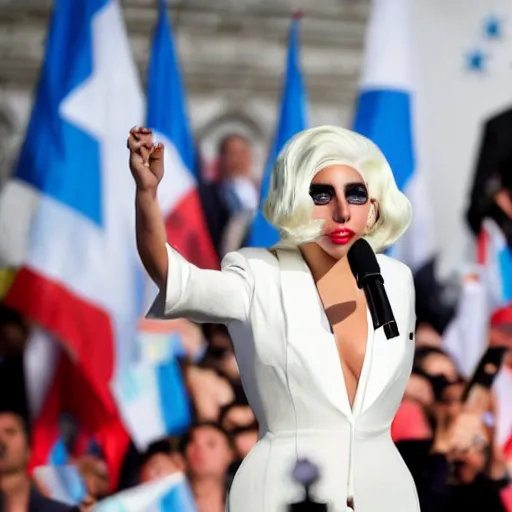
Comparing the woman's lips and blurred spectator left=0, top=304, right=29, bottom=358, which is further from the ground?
blurred spectator left=0, top=304, right=29, bottom=358

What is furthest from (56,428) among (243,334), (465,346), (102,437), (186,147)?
(243,334)

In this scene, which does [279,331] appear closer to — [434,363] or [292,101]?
[434,363]

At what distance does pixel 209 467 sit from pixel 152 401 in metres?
0.45

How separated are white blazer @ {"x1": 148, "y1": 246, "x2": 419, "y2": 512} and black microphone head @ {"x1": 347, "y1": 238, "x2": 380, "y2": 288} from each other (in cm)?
14

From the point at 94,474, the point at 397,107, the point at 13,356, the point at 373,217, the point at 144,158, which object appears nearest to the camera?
the point at 144,158

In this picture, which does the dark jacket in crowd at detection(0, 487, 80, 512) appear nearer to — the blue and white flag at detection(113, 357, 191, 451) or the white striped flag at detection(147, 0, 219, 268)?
the blue and white flag at detection(113, 357, 191, 451)

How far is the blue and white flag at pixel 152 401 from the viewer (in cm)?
558

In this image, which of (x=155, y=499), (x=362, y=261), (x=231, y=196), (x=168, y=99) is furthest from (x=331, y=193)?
(x=168, y=99)

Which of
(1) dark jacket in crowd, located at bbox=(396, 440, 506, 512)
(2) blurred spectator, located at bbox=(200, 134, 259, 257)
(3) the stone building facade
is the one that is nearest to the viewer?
(1) dark jacket in crowd, located at bbox=(396, 440, 506, 512)

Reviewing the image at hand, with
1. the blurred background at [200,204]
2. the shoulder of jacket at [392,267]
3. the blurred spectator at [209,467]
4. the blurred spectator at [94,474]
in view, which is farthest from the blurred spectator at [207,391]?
the shoulder of jacket at [392,267]

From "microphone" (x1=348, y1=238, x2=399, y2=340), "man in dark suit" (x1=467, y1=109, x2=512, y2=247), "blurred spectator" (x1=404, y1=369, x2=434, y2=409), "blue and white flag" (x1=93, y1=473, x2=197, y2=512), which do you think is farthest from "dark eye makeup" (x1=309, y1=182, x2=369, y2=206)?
"man in dark suit" (x1=467, y1=109, x2=512, y2=247)

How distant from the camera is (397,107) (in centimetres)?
625

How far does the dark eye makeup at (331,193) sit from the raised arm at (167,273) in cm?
20

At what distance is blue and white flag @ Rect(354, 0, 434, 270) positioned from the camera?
242 inches
